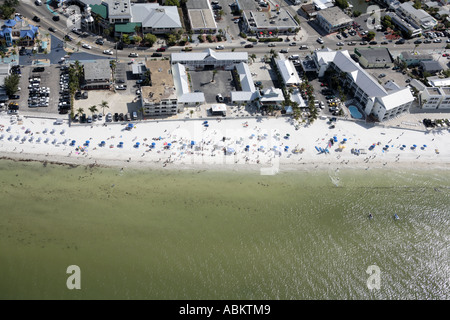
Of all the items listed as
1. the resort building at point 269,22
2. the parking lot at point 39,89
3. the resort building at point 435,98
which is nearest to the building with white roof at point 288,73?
the resort building at point 269,22

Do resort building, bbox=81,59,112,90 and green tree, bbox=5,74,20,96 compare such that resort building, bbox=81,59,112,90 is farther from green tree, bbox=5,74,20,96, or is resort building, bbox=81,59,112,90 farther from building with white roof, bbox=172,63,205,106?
building with white roof, bbox=172,63,205,106

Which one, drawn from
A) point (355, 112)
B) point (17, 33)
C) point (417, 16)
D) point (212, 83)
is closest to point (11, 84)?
point (17, 33)

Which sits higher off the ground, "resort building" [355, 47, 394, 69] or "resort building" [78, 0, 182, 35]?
"resort building" [78, 0, 182, 35]

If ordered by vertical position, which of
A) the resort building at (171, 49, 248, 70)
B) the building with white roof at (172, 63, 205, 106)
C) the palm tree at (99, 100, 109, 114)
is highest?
the resort building at (171, 49, 248, 70)

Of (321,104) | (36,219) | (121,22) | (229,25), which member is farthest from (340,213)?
(121,22)

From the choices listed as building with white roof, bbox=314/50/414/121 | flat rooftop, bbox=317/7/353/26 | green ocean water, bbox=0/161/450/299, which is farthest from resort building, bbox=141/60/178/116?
flat rooftop, bbox=317/7/353/26

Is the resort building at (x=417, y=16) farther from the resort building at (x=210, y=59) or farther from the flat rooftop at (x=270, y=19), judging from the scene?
the resort building at (x=210, y=59)

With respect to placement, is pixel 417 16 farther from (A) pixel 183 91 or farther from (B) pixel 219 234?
(B) pixel 219 234
